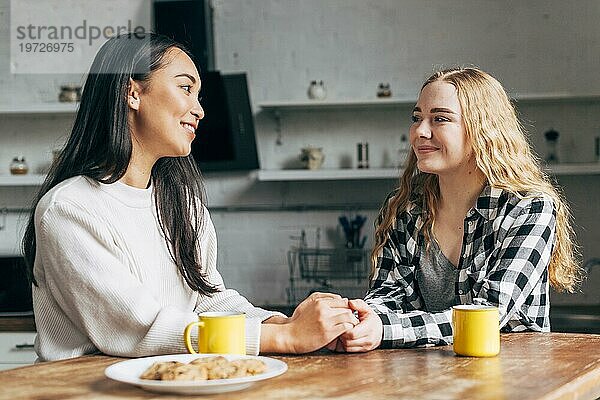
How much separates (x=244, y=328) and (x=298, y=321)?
14 centimetres

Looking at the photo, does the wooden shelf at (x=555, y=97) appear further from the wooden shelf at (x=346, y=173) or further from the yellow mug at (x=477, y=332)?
the yellow mug at (x=477, y=332)

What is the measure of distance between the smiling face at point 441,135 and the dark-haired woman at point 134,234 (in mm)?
610

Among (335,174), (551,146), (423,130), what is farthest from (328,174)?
(423,130)

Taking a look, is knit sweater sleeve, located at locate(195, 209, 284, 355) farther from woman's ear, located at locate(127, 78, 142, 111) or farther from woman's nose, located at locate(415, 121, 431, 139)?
woman's nose, located at locate(415, 121, 431, 139)

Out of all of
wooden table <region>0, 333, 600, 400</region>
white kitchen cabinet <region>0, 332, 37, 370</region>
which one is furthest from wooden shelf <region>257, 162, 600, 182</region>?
wooden table <region>0, 333, 600, 400</region>

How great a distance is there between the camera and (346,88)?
4680mm

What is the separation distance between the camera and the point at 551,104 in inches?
178

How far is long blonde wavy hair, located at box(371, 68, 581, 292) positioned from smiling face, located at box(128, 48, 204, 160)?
685 mm

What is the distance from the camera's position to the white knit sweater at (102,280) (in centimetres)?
182

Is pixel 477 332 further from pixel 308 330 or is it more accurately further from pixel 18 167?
pixel 18 167

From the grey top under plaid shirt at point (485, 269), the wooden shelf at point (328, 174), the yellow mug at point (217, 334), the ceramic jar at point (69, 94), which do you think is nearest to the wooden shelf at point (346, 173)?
the wooden shelf at point (328, 174)

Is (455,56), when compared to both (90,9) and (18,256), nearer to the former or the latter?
(90,9)

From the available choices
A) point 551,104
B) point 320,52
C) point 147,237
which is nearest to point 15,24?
point 320,52

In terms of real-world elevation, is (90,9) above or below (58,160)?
above
